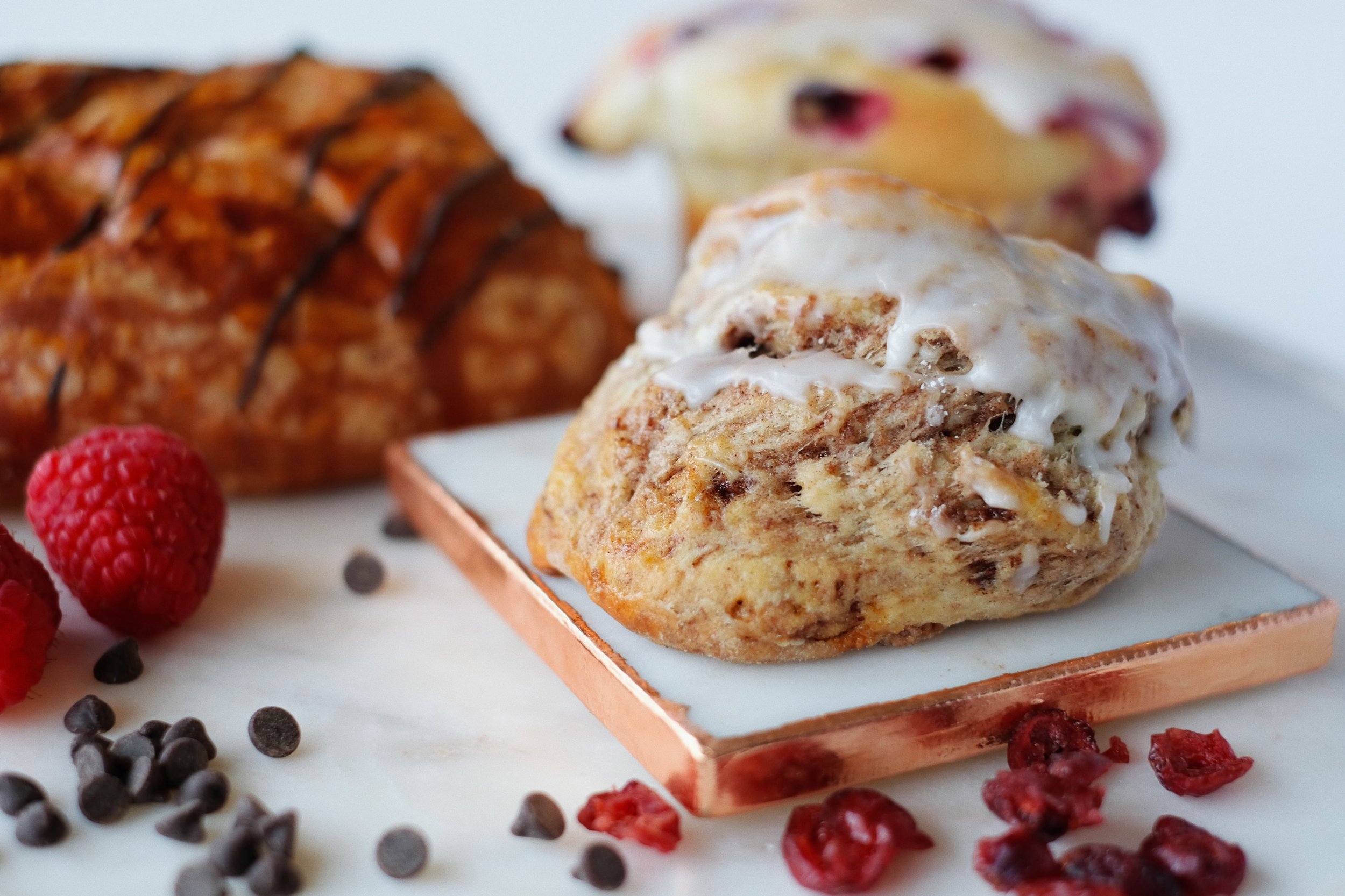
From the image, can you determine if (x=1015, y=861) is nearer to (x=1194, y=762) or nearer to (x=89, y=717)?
(x=1194, y=762)

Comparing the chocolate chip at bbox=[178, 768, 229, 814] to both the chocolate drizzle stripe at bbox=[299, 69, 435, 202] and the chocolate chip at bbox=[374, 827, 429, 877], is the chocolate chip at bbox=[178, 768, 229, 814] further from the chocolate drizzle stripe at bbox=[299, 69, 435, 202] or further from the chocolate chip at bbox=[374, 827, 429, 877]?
the chocolate drizzle stripe at bbox=[299, 69, 435, 202]

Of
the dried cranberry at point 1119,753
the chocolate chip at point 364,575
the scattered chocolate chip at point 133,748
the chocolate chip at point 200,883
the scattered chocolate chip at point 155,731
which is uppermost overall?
the chocolate chip at point 200,883

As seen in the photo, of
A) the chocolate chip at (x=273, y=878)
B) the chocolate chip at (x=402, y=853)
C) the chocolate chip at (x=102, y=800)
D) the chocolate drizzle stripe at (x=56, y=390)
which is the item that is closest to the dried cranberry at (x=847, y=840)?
the chocolate chip at (x=402, y=853)

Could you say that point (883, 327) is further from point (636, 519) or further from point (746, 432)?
point (636, 519)

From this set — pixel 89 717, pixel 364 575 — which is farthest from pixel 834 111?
pixel 89 717

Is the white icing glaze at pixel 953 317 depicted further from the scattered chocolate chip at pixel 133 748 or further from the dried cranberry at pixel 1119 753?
the scattered chocolate chip at pixel 133 748

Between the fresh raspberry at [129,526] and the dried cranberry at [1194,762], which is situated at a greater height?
the fresh raspberry at [129,526]

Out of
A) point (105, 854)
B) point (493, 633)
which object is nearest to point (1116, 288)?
point (493, 633)
